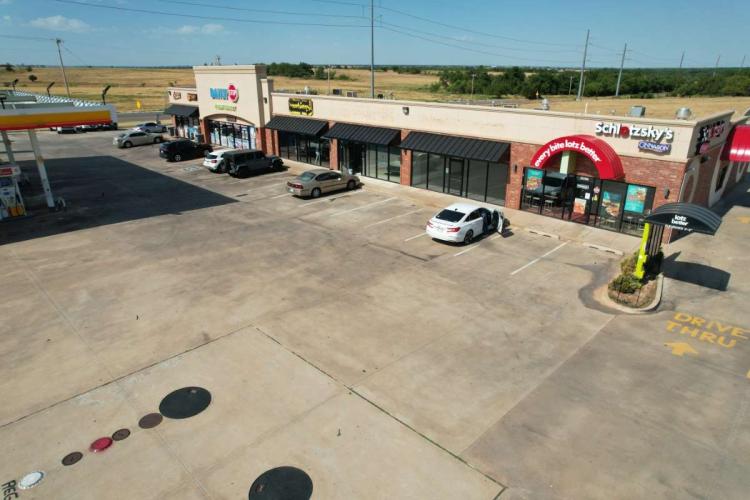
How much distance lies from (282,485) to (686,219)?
52.4ft

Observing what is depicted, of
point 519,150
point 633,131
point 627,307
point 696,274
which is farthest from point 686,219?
point 519,150

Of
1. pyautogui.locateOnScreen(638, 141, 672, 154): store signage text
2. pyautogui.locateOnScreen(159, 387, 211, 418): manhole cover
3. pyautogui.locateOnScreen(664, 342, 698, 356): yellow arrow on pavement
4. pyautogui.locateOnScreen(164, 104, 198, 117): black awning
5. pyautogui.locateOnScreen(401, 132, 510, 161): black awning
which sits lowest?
pyautogui.locateOnScreen(664, 342, 698, 356): yellow arrow on pavement

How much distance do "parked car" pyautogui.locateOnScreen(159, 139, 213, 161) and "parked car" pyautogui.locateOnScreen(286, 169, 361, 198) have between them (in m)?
17.3

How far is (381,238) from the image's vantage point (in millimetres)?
23062

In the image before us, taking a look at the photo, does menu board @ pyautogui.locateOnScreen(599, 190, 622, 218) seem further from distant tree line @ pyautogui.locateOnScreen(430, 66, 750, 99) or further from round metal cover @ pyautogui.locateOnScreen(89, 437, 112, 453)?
distant tree line @ pyautogui.locateOnScreen(430, 66, 750, 99)

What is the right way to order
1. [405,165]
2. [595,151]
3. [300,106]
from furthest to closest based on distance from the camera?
[300,106] → [405,165] → [595,151]

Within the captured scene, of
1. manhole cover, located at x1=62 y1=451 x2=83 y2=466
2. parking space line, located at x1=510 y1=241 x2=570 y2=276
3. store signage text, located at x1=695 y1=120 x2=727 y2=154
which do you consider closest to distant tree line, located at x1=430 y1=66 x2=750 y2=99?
store signage text, located at x1=695 y1=120 x2=727 y2=154

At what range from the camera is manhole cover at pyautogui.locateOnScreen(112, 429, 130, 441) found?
10.4 meters

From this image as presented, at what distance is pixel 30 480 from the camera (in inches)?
364

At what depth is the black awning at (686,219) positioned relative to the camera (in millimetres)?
16594

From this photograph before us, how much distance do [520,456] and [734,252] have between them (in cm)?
1842

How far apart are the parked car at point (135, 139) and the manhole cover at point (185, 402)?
4594 cm

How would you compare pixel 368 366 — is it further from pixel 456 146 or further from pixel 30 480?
pixel 456 146

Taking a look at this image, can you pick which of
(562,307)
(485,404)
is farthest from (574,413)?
(562,307)
